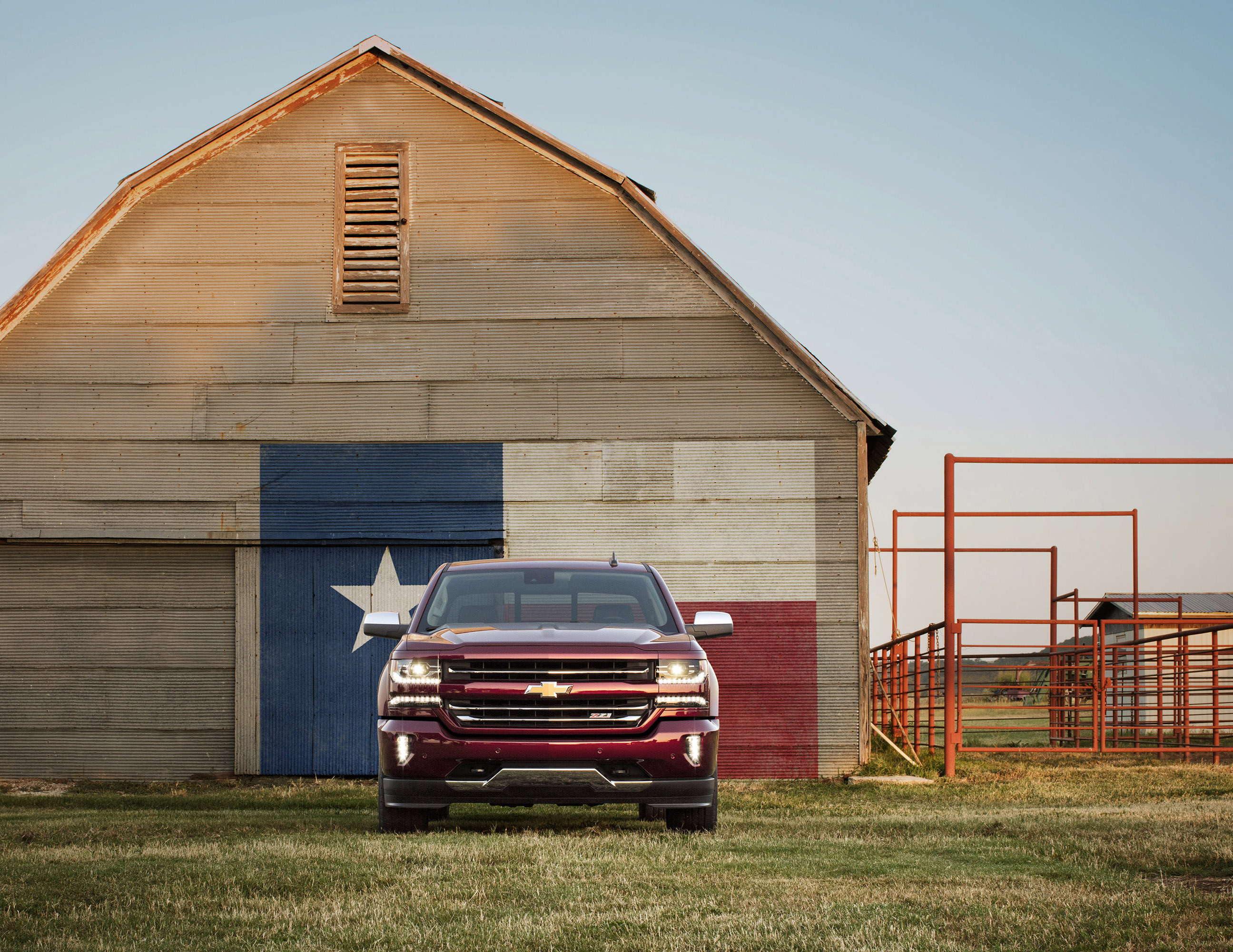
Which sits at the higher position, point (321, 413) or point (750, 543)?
point (321, 413)

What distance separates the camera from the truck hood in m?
8.09

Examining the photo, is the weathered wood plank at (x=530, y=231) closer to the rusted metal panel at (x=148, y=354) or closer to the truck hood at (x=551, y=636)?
the rusted metal panel at (x=148, y=354)

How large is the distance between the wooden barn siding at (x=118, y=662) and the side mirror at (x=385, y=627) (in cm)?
639

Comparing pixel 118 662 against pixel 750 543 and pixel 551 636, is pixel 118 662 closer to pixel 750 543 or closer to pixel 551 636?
pixel 750 543

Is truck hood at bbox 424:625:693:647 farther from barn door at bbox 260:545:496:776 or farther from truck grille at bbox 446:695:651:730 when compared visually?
barn door at bbox 260:545:496:776

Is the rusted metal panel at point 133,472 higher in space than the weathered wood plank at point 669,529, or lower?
higher

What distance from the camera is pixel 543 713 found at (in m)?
8.00

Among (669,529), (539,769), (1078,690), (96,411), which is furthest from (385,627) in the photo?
(1078,690)

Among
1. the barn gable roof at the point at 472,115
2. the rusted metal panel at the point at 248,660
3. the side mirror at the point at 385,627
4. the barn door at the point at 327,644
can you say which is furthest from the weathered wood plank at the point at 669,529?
the side mirror at the point at 385,627

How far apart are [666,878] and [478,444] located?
28.8ft

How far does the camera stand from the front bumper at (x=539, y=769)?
25.7ft

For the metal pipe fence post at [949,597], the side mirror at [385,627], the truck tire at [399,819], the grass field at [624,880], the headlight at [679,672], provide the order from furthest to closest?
the metal pipe fence post at [949,597] → the side mirror at [385,627] → the truck tire at [399,819] → the headlight at [679,672] → the grass field at [624,880]

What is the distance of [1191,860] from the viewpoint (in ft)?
24.2

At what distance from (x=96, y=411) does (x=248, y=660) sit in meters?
3.27
